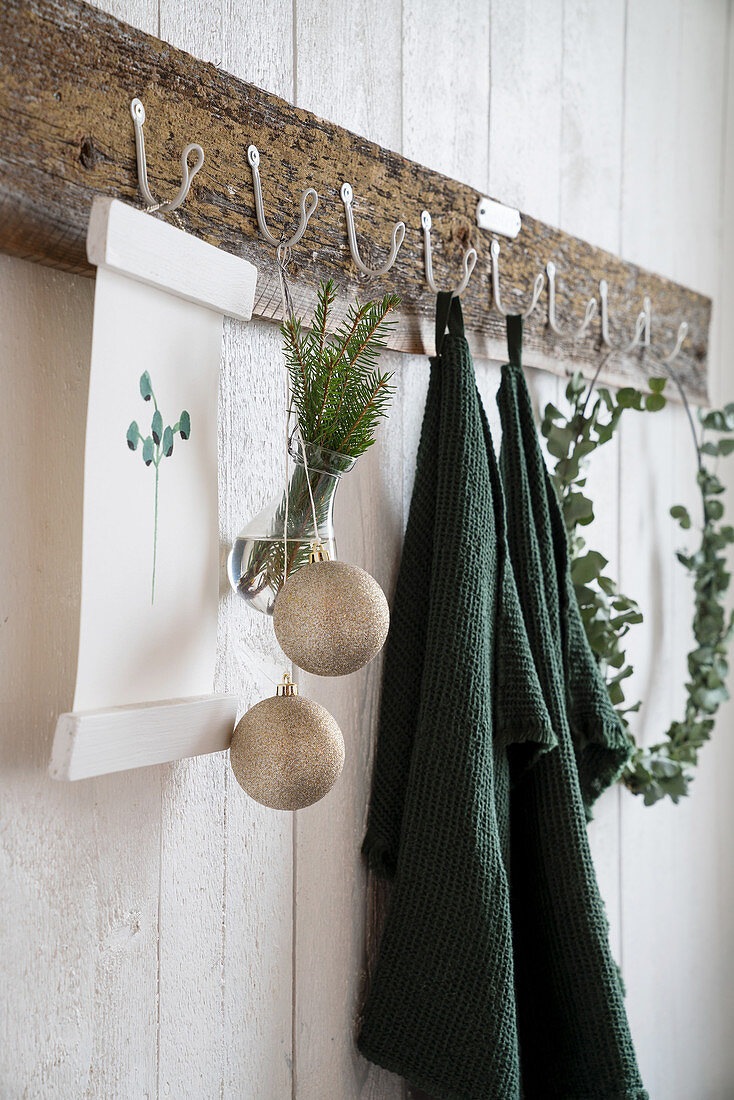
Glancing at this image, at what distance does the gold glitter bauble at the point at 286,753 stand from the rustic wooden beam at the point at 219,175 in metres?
0.32

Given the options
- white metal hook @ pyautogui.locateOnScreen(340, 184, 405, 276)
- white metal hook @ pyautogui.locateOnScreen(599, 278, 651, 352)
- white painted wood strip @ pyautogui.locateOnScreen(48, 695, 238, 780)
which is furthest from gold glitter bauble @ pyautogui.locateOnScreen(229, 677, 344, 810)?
white metal hook @ pyautogui.locateOnScreen(599, 278, 651, 352)

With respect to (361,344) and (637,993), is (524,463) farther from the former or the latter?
(637,993)

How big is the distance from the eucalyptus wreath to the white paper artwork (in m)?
0.51

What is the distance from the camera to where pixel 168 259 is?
0.60 meters

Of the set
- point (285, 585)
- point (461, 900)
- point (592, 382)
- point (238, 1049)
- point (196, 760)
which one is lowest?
point (238, 1049)

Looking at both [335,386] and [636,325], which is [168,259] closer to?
[335,386]

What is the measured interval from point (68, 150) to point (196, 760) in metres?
0.44

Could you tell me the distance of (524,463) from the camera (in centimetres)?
92

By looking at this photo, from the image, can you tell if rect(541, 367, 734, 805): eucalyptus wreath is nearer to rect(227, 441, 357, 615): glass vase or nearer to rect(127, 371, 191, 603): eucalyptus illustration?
rect(227, 441, 357, 615): glass vase

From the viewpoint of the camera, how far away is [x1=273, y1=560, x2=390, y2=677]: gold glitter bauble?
0.60 m

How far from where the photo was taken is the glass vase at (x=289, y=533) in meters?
0.67

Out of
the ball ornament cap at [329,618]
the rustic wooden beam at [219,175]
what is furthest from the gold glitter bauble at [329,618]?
the rustic wooden beam at [219,175]

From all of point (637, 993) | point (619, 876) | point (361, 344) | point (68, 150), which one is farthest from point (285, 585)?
point (637, 993)

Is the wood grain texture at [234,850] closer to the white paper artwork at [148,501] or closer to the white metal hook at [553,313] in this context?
the white paper artwork at [148,501]
